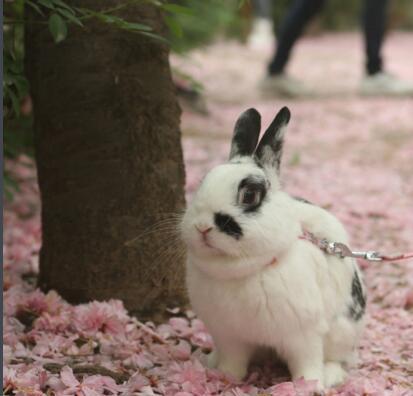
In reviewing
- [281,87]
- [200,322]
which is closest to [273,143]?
[200,322]

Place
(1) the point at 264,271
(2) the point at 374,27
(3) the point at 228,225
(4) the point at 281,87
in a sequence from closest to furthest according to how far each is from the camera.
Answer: (3) the point at 228,225, (1) the point at 264,271, (2) the point at 374,27, (4) the point at 281,87

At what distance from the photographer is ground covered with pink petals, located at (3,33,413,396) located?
221cm

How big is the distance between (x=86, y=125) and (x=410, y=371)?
143cm

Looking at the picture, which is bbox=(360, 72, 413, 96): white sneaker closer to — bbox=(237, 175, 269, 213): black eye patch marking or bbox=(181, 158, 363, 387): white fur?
bbox=(181, 158, 363, 387): white fur

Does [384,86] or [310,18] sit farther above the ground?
[310,18]

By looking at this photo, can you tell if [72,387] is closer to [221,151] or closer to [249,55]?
[221,151]

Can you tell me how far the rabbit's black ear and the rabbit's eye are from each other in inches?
7.7

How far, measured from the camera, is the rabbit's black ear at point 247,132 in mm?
2100

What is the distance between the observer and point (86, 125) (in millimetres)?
2674

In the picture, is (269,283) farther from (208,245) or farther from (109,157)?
(109,157)

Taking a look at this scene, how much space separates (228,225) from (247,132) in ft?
1.10

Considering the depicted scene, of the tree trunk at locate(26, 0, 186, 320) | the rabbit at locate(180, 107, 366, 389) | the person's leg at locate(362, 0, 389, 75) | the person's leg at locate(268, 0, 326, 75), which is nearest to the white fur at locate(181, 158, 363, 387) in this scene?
the rabbit at locate(180, 107, 366, 389)

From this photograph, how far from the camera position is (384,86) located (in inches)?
328

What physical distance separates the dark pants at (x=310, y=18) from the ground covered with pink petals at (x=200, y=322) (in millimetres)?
451
